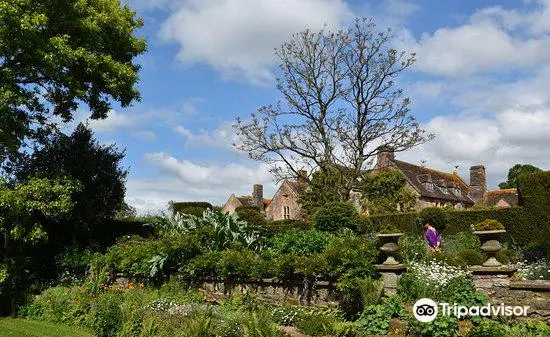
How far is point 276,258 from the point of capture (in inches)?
382

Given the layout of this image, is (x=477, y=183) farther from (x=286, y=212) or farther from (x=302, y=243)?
(x=302, y=243)

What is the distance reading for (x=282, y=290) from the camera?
9.27 meters

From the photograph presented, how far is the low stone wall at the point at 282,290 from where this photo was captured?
8613 millimetres

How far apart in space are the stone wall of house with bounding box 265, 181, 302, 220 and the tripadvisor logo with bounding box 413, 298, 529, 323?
114 feet

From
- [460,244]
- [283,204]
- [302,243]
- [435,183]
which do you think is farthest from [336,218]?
[435,183]

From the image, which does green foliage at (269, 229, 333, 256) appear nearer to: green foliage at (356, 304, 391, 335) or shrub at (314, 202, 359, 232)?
green foliage at (356, 304, 391, 335)

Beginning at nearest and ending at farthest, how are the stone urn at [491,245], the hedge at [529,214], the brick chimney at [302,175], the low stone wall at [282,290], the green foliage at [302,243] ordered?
the stone urn at [491,245] < the low stone wall at [282,290] < the green foliage at [302,243] < the hedge at [529,214] < the brick chimney at [302,175]

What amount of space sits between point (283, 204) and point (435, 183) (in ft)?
47.2

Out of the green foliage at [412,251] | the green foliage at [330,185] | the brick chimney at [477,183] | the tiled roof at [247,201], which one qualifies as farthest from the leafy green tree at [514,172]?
the green foliage at [412,251]

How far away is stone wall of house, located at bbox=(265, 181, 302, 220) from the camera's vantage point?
141 ft

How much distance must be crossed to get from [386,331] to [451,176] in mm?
43478

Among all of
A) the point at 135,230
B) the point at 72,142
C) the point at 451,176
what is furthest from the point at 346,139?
the point at 451,176

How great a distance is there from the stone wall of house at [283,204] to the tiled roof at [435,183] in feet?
33.3

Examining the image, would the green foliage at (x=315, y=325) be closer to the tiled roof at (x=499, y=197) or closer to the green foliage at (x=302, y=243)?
the green foliage at (x=302, y=243)
